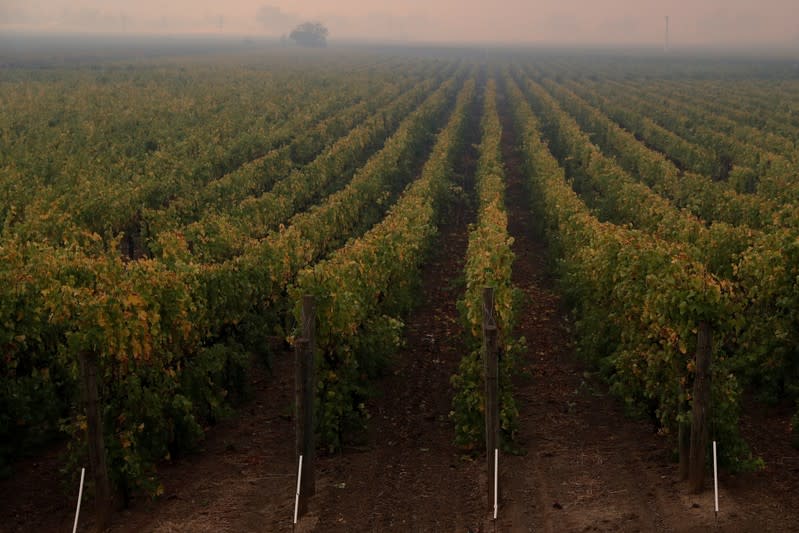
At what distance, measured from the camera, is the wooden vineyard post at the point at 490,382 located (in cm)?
828

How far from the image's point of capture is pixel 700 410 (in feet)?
28.2

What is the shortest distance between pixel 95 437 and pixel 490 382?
→ 3733mm

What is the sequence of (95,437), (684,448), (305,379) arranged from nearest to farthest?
1. (95,437)
2. (305,379)
3. (684,448)

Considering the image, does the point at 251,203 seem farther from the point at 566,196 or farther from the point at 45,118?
the point at 45,118

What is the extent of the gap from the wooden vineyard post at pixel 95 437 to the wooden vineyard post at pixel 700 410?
224 inches

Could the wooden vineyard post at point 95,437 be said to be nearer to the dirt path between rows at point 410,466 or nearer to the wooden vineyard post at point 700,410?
the dirt path between rows at point 410,466

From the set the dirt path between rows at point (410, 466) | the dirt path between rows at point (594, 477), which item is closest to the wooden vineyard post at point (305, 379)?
the dirt path between rows at point (410, 466)

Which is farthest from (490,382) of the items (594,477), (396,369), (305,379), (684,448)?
(396,369)

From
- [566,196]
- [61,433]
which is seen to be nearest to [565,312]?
[566,196]

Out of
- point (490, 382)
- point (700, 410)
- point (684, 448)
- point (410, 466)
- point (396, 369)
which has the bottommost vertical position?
point (410, 466)

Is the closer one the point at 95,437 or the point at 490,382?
the point at 95,437

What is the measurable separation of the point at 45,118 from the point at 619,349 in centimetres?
3300

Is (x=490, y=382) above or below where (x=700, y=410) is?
above

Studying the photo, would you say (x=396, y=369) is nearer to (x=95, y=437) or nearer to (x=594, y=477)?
(x=594, y=477)
